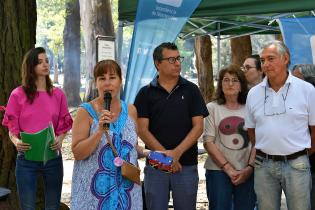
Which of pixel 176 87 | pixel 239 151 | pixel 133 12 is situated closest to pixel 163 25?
pixel 133 12

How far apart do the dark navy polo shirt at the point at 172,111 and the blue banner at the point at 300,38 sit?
1.97 meters

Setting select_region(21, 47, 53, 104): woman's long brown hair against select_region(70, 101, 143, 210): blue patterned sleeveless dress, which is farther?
select_region(21, 47, 53, 104): woman's long brown hair

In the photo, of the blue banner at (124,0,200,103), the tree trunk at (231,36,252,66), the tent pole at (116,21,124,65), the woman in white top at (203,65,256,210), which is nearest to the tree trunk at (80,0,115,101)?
the tree trunk at (231,36,252,66)

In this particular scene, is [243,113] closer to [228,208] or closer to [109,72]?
[228,208]

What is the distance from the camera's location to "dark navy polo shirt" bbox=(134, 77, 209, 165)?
448cm

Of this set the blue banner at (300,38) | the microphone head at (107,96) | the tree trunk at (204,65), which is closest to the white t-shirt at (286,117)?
the microphone head at (107,96)

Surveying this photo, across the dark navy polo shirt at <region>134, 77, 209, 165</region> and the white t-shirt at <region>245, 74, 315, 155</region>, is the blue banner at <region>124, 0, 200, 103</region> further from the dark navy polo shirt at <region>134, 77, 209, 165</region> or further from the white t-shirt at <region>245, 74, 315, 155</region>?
the white t-shirt at <region>245, 74, 315, 155</region>

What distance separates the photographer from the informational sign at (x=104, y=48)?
259 inches

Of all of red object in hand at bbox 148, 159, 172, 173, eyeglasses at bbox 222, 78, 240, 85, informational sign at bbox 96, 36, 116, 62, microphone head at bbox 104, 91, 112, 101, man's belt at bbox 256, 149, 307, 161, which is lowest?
red object in hand at bbox 148, 159, 172, 173

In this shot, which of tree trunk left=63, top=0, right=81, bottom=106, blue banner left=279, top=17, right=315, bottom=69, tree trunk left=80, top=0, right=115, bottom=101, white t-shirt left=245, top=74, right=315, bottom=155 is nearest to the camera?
white t-shirt left=245, top=74, right=315, bottom=155

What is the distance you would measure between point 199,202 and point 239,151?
3.22 m

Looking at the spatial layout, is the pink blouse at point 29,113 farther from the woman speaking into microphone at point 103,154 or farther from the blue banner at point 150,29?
the blue banner at point 150,29

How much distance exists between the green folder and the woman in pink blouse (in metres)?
0.04

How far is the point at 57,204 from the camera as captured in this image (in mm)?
4914
